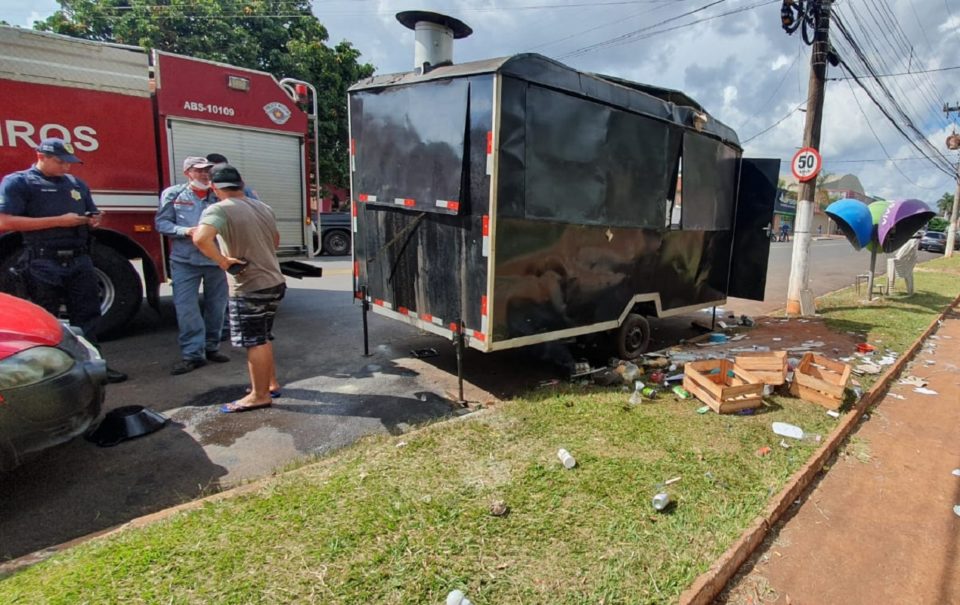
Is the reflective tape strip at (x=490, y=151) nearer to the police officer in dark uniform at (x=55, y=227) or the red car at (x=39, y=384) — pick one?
the red car at (x=39, y=384)

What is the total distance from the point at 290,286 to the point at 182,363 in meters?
5.13

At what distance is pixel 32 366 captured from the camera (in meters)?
2.81

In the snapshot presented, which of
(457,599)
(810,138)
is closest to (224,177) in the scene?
(457,599)

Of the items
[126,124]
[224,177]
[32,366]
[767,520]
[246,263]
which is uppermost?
[126,124]

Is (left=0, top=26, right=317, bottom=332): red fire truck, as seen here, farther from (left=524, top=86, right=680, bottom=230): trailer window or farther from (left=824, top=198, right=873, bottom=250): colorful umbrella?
(left=824, top=198, right=873, bottom=250): colorful umbrella

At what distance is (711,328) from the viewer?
7.75 metres

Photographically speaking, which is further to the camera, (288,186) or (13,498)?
(288,186)

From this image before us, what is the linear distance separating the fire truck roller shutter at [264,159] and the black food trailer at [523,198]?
6.53 ft

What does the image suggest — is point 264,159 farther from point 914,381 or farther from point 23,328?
point 914,381

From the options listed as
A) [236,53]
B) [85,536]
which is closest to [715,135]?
[85,536]

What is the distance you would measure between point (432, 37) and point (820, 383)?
456 cm

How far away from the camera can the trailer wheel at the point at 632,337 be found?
5.62 meters

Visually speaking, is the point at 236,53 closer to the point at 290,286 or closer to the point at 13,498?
the point at 290,286

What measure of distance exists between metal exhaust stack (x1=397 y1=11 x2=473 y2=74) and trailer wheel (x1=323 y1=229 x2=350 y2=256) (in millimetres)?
11816
